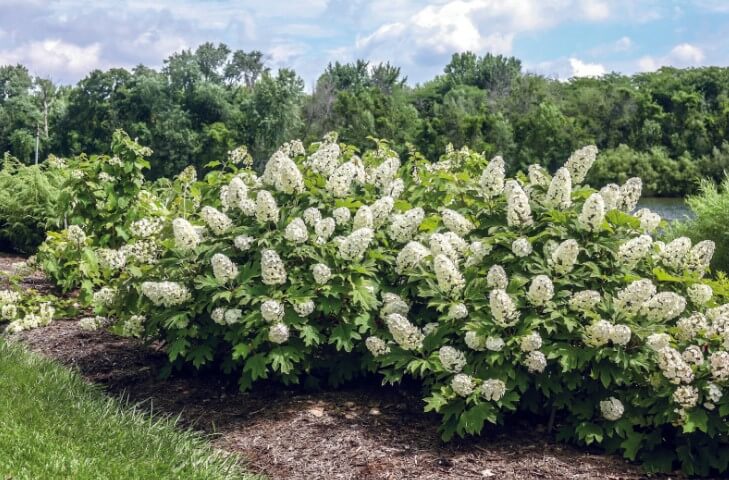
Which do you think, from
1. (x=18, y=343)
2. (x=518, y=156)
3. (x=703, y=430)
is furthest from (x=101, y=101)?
(x=703, y=430)

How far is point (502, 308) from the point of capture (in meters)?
4.58

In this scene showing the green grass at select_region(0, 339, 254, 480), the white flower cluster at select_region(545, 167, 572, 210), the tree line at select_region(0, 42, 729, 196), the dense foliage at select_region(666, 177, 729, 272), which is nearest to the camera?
the green grass at select_region(0, 339, 254, 480)

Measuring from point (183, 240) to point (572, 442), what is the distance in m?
2.84

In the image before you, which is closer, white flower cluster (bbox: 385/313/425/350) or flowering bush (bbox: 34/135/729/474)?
flowering bush (bbox: 34/135/729/474)

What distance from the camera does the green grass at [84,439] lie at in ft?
14.1

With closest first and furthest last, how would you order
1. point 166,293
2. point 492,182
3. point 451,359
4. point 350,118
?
1. point 451,359
2. point 492,182
3. point 166,293
4. point 350,118

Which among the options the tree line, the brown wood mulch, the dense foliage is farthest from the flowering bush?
the tree line

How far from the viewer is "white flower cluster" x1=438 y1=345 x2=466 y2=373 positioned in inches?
187

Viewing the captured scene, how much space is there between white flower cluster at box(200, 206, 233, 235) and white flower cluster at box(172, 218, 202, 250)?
0.44 ft

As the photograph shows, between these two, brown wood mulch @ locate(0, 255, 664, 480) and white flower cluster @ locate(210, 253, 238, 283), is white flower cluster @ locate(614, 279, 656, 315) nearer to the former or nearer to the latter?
brown wood mulch @ locate(0, 255, 664, 480)

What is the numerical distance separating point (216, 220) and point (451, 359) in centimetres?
189

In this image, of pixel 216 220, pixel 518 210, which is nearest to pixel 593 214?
pixel 518 210

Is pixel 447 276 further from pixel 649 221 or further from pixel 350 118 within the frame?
pixel 350 118

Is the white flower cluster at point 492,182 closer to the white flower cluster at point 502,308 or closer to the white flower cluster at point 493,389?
the white flower cluster at point 502,308
